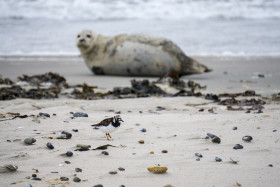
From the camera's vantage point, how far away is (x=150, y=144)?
10.1 ft

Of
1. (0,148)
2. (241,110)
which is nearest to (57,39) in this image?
(241,110)

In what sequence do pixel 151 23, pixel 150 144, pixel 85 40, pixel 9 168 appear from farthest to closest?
1. pixel 151 23
2. pixel 85 40
3. pixel 150 144
4. pixel 9 168

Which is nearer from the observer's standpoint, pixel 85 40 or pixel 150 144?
pixel 150 144

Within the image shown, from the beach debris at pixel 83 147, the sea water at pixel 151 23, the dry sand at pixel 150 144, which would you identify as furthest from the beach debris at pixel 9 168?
the sea water at pixel 151 23

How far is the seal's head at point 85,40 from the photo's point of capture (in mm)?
8977

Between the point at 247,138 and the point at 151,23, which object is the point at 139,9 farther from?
the point at 247,138

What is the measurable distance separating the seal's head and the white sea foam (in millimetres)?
13375

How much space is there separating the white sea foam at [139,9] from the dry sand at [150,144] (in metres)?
17.7

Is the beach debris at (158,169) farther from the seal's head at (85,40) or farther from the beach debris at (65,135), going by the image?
the seal's head at (85,40)

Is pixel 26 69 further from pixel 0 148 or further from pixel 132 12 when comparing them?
pixel 132 12

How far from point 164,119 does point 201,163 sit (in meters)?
1.39

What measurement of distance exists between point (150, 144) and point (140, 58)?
545cm

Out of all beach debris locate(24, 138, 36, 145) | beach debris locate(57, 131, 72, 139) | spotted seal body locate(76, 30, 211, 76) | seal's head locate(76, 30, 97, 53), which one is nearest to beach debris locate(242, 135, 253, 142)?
beach debris locate(57, 131, 72, 139)

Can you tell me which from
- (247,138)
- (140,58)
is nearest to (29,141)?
(247,138)
